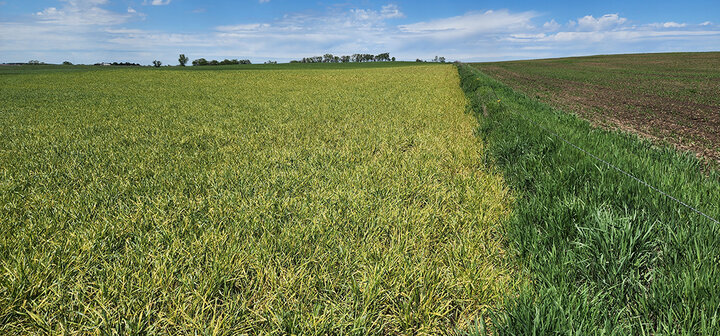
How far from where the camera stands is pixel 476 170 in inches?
172

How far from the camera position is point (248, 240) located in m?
2.45

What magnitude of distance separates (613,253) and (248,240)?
250 centimetres

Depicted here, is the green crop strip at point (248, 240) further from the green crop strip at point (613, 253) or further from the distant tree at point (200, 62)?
the distant tree at point (200, 62)

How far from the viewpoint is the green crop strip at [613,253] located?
1.49 metres

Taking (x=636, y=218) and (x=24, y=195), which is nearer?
(x=636, y=218)

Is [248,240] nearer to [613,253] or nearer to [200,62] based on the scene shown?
[613,253]

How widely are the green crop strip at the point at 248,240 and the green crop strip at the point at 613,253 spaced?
0.24m

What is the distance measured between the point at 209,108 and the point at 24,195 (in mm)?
8078

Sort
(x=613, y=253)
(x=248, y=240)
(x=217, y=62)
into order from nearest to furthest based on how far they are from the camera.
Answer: (x=613, y=253), (x=248, y=240), (x=217, y=62)

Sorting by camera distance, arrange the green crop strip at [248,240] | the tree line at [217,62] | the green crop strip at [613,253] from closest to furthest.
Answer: the green crop strip at [613,253] < the green crop strip at [248,240] < the tree line at [217,62]

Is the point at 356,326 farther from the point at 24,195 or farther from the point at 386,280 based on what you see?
the point at 24,195

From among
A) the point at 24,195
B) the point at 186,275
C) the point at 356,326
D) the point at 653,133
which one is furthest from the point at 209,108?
the point at 653,133

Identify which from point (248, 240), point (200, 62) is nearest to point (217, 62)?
point (200, 62)

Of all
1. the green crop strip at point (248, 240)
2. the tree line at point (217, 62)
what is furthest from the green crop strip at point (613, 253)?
the tree line at point (217, 62)
